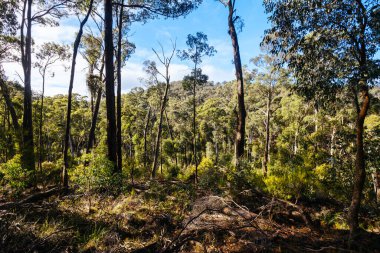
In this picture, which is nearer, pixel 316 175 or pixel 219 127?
pixel 316 175

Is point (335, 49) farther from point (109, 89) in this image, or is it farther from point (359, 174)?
point (109, 89)

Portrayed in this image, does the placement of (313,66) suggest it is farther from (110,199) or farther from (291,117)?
(291,117)

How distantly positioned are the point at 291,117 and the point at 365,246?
2569 centimetres

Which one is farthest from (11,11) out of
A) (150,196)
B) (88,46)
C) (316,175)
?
(316,175)

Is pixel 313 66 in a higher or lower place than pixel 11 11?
lower

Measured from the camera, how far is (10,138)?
11797 mm

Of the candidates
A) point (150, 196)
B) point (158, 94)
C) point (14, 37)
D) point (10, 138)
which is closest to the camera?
point (150, 196)

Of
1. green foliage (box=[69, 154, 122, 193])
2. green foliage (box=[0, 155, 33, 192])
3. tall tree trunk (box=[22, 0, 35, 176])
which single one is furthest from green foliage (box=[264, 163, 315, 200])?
tall tree trunk (box=[22, 0, 35, 176])

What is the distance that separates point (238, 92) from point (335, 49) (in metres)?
3.73

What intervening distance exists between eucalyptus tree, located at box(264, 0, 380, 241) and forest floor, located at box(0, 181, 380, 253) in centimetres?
134

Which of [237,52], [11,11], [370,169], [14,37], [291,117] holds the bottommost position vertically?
[370,169]

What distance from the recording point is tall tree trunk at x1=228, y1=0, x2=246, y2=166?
834cm

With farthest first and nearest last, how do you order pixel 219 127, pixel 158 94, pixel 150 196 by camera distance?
pixel 219 127 < pixel 158 94 < pixel 150 196

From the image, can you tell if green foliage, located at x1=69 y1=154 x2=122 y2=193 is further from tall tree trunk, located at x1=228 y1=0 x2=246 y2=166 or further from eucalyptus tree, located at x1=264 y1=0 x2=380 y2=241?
eucalyptus tree, located at x1=264 y1=0 x2=380 y2=241
